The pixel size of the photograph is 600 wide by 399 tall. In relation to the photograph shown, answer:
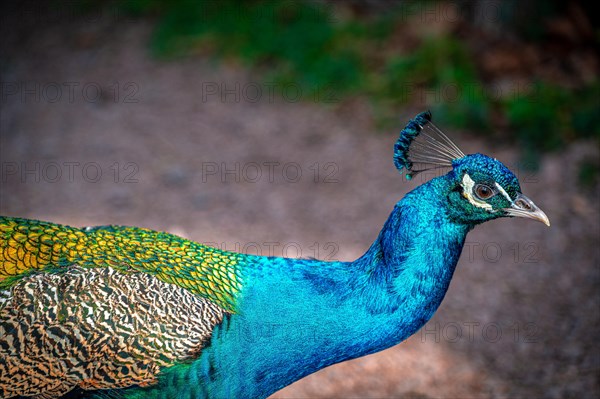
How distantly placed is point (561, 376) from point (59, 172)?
3666mm

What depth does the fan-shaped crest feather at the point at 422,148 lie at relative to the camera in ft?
7.55

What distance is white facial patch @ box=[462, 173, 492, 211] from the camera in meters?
2.17

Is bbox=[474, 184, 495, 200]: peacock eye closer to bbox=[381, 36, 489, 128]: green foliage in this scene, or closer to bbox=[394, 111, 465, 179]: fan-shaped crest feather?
bbox=[394, 111, 465, 179]: fan-shaped crest feather

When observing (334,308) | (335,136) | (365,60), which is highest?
(365,60)

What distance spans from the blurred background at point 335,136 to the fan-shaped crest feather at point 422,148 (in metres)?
1.38

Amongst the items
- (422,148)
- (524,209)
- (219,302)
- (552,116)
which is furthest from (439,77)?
(219,302)

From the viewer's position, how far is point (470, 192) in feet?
7.11

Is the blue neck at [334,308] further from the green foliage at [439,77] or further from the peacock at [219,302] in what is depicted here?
the green foliage at [439,77]

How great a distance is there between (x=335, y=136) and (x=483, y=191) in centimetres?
316

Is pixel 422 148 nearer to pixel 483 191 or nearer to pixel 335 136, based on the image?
pixel 483 191

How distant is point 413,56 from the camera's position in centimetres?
555

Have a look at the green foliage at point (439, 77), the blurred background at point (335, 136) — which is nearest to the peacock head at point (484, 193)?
the blurred background at point (335, 136)

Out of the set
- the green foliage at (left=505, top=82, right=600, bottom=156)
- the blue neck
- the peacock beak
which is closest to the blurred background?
the green foliage at (left=505, top=82, right=600, bottom=156)

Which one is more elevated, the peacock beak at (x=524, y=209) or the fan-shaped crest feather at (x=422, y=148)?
the fan-shaped crest feather at (x=422, y=148)
